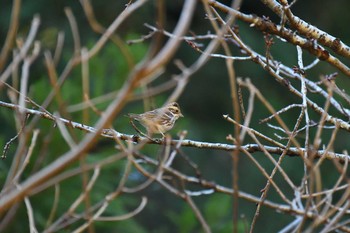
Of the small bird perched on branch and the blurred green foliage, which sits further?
the blurred green foliage

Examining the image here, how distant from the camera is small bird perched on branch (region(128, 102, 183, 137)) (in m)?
4.36

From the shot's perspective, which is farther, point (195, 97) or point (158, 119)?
point (195, 97)

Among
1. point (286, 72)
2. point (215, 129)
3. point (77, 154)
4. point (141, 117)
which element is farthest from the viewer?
point (215, 129)

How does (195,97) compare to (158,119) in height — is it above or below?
below

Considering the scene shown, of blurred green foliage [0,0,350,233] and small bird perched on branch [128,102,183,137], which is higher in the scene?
small bird perched on branch [128,102,183,137]

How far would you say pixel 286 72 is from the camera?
3965 mm

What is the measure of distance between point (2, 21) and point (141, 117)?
7.41 m

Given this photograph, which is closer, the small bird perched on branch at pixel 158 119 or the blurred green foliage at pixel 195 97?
the small bird perched on branch at pixel 158 119

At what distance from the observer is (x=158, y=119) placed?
4.61 meters

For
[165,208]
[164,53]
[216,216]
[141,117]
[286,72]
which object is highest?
[164,53]

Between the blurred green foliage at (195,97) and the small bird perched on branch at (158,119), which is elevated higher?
the small bird perched on branch at (158,119)

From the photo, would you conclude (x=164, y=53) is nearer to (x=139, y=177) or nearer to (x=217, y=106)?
(x=139, y=177)

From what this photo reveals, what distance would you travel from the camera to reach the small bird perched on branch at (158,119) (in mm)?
4363

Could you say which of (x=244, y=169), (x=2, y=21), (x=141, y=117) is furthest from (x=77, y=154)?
(x=244, y=169)
